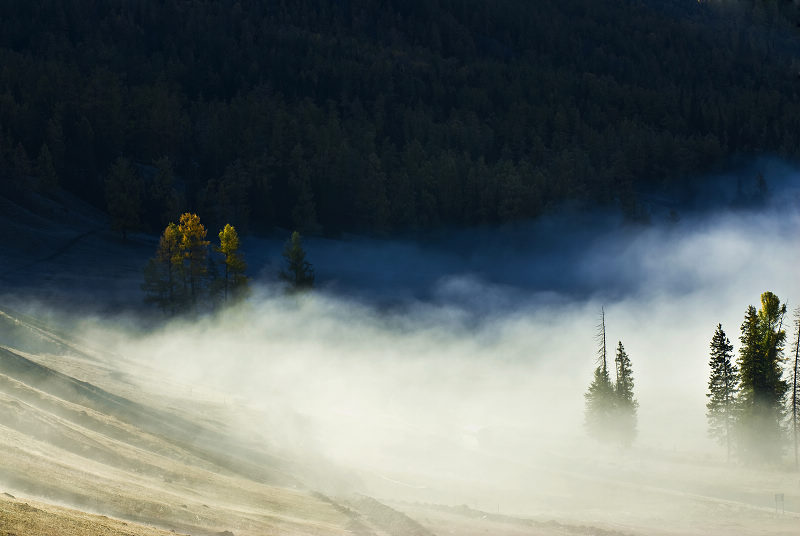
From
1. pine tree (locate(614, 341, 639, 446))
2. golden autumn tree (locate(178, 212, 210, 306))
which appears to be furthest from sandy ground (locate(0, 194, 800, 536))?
golden autumn tree (locate(178, 212, 210, 306))

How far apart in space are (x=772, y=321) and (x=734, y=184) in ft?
464

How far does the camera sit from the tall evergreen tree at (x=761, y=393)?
61500 mm

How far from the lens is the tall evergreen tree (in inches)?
2421

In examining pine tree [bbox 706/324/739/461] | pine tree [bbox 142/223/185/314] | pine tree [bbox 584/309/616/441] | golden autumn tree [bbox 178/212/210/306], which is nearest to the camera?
pine tree [bbox 706/324/739/461]

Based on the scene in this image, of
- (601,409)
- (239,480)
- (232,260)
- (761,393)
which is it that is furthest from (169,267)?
(761,393)

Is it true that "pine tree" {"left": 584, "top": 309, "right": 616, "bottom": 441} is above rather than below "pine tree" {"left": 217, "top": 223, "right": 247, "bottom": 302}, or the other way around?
below

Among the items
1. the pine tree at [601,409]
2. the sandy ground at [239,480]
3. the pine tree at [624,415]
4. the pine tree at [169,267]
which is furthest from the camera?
the pine tree at [169,267]

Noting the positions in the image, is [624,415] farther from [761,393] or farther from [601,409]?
[761,393]

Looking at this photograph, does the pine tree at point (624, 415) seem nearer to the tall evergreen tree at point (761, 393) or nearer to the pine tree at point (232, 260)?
the tall evergreen tree at point (761, 393)

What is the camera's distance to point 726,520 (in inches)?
1738

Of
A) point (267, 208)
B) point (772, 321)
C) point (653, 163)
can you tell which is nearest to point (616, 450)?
point (772, 321)

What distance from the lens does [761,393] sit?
62.4m

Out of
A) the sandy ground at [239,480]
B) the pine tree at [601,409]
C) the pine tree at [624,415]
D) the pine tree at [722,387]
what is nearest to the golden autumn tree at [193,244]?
the sandy ground at [239,480]

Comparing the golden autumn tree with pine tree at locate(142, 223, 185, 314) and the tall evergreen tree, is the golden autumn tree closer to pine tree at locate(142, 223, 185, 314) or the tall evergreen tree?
pine tree at locate(142, 223, 185, 314)
